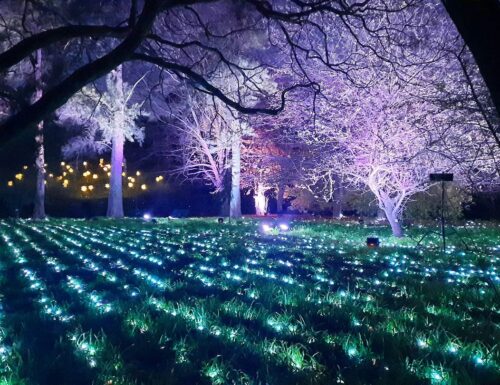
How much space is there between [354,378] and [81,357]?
1.72 m

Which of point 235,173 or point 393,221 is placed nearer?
point 393,221

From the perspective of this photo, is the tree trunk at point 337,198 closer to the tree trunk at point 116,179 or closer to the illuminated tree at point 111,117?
the illuminated tree at point 111,117

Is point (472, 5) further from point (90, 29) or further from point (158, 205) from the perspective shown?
point (158, 205)

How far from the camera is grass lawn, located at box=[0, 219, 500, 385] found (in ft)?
9.70

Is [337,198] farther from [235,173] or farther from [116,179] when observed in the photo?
[116,179]

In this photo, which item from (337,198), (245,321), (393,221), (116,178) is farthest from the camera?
(337,198)

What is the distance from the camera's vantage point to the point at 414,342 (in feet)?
11.3

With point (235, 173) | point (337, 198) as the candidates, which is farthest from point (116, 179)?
point (337, 198)

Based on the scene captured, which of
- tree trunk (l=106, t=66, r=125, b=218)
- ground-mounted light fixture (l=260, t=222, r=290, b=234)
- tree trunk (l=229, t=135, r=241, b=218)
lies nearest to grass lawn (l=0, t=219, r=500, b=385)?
ground-mounted light fixture (l=260, t=222, r=290, b=234)

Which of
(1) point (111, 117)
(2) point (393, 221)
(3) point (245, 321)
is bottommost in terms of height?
(3) point (245, 321)

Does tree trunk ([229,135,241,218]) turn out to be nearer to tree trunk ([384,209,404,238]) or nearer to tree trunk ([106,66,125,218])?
tree trunk ([106,66,125,218])

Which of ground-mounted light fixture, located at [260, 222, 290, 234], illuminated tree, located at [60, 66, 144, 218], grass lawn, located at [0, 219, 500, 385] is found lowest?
grass lawn, located at [0, 219, 500, 385]

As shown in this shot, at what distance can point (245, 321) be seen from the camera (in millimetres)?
4109

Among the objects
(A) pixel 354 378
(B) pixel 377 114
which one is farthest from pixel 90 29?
(B) pixel 377 114
